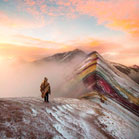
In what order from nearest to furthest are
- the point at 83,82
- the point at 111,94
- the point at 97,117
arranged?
the point at 97,117
the point at 111,94
the point at 83,82

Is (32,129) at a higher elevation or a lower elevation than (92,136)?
higher

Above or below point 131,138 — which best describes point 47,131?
above

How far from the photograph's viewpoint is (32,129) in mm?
8242

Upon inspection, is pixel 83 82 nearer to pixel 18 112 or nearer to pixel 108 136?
pixel 108 136

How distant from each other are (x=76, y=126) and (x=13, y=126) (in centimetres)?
508

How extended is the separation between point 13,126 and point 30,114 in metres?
2.30

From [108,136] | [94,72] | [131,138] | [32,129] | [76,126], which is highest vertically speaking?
[94,72]

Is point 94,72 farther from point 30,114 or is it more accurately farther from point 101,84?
point 30,114

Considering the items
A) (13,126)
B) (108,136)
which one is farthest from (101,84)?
(13,126)

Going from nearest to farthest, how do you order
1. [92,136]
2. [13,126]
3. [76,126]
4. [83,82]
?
[13,126]
[92,136]
[76,126]
[83,82]

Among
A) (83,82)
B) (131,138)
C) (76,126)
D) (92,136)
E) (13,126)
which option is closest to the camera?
(13,126)

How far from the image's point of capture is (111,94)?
2703 cm

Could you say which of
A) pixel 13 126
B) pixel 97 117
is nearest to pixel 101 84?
pixel 97 117

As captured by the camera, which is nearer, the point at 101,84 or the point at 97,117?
the point at 97,117
